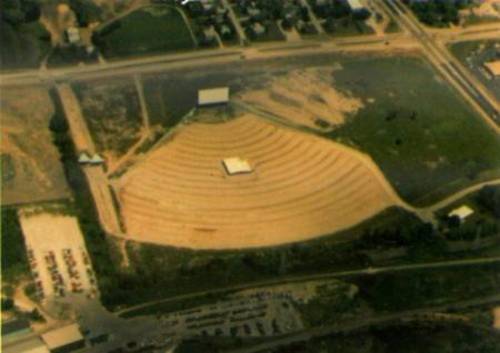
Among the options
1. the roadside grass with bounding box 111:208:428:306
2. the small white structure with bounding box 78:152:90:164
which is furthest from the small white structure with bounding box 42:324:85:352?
the small white structure with bounding box 78:152:90:164

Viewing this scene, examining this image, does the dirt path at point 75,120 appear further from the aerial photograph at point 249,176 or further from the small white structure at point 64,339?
the small white structure at point 64,339

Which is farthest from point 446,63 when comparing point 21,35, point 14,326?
point 14,326

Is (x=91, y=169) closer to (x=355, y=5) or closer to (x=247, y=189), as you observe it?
(x=247, y=189)

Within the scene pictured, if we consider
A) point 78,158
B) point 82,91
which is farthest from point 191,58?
point 78,158

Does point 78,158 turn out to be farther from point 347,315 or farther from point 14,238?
point 347,315

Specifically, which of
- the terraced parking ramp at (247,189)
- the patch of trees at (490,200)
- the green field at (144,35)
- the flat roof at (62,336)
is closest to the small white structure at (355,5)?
the green field at (144,35)

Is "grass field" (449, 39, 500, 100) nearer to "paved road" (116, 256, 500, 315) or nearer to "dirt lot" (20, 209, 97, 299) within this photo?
"paved road" (116, 256, 500, 315)
